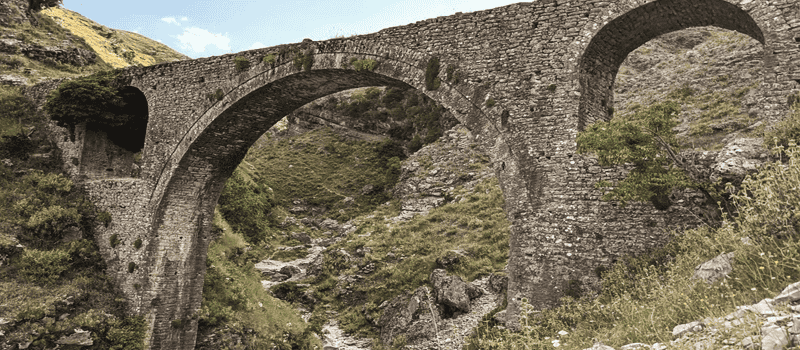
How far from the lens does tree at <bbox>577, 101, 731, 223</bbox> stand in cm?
808

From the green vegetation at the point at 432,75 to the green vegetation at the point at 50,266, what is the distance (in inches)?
454

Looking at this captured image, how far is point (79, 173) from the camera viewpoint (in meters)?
16.9

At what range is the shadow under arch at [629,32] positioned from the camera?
30.5 feet

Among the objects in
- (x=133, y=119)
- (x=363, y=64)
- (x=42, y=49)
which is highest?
(x=42, y=49)

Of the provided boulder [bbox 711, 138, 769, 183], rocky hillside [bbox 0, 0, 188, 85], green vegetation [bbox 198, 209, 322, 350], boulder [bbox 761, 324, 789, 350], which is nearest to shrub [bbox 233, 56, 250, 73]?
green vegetation [bbox 198, 209, 322, 350]

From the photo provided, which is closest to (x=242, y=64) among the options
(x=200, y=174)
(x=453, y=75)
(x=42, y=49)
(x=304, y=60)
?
(x=304, y=60)

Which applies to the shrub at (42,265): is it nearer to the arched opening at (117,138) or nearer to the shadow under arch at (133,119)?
the arched opening at (117,138)

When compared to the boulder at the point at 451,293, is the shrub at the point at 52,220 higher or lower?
higher

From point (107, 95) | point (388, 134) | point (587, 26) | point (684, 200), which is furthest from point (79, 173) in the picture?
point (388, 134)

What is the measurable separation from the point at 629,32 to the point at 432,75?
4493 millimetres

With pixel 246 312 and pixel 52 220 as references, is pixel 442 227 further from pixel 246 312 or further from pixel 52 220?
pixel 52 220

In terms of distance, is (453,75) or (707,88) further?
(707,88)

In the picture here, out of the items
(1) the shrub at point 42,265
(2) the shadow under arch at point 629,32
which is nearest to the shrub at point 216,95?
(1) the shrub at point 42,265

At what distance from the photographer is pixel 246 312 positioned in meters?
17.0
